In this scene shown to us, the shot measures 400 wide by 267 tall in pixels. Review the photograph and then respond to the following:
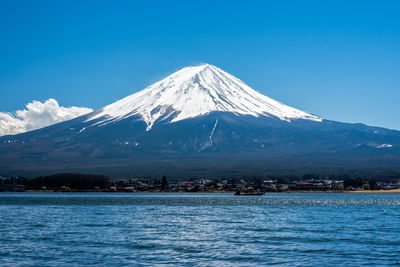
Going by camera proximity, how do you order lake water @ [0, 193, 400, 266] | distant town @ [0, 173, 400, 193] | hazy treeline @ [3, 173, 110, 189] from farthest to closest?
hazy treeline @ [3, 173, 110, 189] < distant town @ [0, 173, 400, 193] < lake water @ [0, 193, 400, 266]

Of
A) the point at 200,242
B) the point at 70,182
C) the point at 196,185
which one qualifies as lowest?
the point at 200,242

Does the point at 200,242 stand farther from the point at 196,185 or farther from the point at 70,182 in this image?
the point at 70,182

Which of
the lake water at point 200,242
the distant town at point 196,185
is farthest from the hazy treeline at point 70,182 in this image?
the lake water at point 200,242

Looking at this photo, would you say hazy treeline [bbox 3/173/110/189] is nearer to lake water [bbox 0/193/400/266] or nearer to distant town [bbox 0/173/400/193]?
distant town [bbox 0/173/400/193]

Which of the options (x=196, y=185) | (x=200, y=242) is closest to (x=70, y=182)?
(x=196, y=185)

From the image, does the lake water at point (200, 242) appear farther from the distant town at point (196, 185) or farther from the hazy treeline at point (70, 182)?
the hazy treeline at point (70, 182)

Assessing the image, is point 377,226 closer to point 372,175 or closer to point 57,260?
point 57,260

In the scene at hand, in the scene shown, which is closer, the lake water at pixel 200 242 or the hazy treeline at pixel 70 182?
the lake water at pixel 200 242

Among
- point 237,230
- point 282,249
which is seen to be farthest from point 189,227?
point 282,249

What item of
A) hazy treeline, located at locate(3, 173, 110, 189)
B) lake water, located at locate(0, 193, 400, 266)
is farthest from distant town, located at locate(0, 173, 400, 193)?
lake water, located at locate(0, 193, 400, 266)

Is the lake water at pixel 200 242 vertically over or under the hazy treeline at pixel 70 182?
under

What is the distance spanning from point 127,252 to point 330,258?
10953 mm

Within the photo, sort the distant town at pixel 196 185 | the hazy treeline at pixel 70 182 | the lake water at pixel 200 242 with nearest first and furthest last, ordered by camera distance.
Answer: the lake water at pixel 200 242
the distant town at pixel 196 185
the hazy treeline at pixel 70 182

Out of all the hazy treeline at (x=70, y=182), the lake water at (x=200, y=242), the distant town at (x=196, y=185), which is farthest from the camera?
the hazy treeline at (x=70, y=182)
